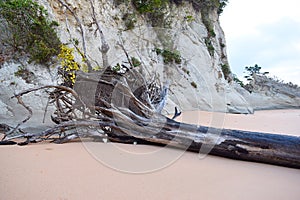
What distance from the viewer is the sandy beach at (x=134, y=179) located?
1.20 metres

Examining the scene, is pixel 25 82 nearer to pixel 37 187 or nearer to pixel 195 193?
pixel 37 187

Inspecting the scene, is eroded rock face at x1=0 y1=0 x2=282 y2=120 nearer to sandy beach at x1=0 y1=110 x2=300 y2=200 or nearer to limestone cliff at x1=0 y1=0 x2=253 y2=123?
limestone cliff at x1=0 y1=0 x2=253 y2=123

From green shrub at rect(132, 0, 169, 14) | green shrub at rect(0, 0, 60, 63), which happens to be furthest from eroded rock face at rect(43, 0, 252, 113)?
green shrub at rect(0, 0, 60, 63)

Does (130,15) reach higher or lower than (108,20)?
higher

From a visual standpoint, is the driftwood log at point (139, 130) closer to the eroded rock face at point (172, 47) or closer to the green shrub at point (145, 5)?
the eroded rock face at point (172, 47)

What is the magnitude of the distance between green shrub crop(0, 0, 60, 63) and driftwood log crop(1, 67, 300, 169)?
3.04 m

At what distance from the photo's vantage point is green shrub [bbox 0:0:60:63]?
5.36 metres

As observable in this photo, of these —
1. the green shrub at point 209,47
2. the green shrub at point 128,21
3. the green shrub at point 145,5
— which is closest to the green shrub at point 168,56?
the green shrub at point 128,21

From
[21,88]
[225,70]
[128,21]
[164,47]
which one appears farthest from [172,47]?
[21,88]

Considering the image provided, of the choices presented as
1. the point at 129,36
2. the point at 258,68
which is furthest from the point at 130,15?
the point at 258,68

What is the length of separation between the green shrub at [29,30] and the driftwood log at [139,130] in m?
3.04

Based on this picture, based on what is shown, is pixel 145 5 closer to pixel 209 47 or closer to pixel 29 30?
pixel 209 47

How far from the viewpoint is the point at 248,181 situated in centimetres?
143

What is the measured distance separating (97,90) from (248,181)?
1.92 metres
